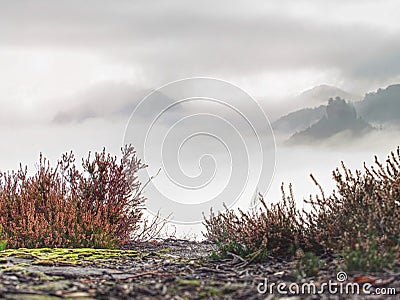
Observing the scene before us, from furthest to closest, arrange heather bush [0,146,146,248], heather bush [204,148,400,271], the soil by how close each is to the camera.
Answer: heather bush [0,146,146,248], heather bush [204,148,400,271], the soil

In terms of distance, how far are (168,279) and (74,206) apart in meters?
5.17

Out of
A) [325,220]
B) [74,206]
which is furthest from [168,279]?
[74,206]

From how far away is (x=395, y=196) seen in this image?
6.28 m

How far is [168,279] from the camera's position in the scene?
4.72m

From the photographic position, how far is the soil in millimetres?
4105

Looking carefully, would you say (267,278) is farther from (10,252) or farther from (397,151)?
(10,252)

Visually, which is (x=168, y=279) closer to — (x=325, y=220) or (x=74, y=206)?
(x=325, y=220)

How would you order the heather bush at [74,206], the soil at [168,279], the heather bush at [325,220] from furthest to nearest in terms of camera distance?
the heather bush at [74,206] < the heather bush at [325,220] < the soil at [168,279]

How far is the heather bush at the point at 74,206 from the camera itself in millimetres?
8766

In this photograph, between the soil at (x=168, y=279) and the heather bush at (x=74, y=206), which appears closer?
the soil at (x=168, y=279)

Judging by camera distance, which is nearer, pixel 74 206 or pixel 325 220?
pixel 325 220

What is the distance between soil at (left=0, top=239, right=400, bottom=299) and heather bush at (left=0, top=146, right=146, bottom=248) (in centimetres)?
180

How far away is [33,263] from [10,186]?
4136 mm

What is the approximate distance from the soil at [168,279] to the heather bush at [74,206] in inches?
71.0
